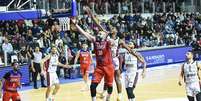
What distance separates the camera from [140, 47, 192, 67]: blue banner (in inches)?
1342

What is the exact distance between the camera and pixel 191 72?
14.4 meters

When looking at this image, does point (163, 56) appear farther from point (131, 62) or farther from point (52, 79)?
point (131, 62)

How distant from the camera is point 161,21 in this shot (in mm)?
42219

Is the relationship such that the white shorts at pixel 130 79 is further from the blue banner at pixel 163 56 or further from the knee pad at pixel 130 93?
the blue banner at pixel 163 56

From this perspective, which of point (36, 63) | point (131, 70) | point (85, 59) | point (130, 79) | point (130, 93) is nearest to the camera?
point (130, 93)

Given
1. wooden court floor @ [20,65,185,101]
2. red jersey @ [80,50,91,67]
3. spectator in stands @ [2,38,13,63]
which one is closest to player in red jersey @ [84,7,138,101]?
wooden court floor @ [20,65,185,101]

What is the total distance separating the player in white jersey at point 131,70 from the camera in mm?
15828

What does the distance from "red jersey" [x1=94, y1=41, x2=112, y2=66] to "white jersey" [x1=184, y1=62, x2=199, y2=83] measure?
2000 millimetres

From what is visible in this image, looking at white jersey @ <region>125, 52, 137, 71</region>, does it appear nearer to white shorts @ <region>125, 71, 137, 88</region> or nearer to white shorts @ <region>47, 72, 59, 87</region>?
white shorts @ <region>125, 71, 137, 88</region>

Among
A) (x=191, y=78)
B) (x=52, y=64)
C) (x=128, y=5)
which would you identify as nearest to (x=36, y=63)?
Answer: (x=52, y=64)

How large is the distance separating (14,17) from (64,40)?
16.8ft

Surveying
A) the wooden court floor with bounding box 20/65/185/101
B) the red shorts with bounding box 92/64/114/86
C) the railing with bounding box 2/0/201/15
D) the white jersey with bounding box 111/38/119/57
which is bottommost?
the wooden court floor with bounding box 20/65/185/101

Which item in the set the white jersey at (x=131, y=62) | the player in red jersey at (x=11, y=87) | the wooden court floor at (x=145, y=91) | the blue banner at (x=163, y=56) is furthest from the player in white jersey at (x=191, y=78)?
the blue banner at (x=163, y=56)

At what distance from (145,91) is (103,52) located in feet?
26.6
